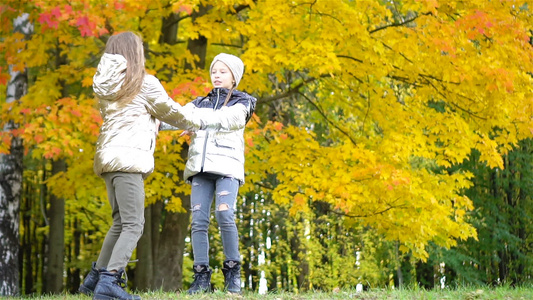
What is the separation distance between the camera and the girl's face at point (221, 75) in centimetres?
500

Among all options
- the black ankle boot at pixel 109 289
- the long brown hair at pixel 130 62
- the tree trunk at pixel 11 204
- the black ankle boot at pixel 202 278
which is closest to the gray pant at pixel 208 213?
the black ankle boot at pixel 202 278

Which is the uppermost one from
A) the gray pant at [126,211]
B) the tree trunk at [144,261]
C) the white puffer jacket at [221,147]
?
the white puffer jacket at [221,147]

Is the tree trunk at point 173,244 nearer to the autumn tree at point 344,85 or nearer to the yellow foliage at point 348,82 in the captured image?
the autumn tree at point 344,85

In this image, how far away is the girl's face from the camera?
500 centimetres

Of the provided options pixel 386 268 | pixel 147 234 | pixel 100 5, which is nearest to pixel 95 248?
pixel 147 234

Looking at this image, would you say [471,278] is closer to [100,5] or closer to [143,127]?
[100,5]

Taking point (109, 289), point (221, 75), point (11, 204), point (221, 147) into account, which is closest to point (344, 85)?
point (11, 204)

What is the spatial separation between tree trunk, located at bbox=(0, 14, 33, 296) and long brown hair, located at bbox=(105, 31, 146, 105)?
5.22 m

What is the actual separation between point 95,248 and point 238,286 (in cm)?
1224

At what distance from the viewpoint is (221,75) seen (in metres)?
5.00

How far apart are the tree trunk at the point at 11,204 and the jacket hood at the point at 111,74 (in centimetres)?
528

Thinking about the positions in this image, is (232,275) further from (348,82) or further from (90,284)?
(348,82)

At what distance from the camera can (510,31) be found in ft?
27.6

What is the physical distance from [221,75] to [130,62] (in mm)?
1022
